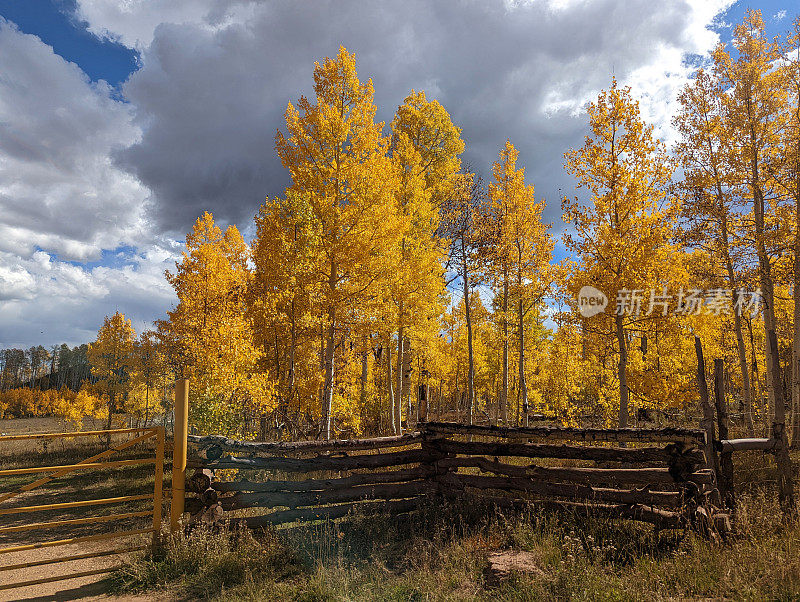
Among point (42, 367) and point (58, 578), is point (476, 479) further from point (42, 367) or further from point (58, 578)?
point (42, 367)

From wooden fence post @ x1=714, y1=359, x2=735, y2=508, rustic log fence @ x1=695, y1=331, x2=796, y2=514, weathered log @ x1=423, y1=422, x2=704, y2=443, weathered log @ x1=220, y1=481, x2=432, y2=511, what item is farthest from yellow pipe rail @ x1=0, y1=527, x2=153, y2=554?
wooden fence post @ x1=714, y1=359, x2=735, y2=508

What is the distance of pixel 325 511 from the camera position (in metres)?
6.96

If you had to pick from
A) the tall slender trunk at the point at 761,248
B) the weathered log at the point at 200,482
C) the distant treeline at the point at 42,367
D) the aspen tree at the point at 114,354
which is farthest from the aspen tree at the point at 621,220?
the distant treeline at the point at 42,367

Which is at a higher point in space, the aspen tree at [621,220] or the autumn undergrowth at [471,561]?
the aspen tree at [621,220]

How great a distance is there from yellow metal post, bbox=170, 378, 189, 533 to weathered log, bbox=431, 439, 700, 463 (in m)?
4.12

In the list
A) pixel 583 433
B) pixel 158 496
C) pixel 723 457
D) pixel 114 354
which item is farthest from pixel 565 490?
pixel 114 354

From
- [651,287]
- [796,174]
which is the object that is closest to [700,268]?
[796,174]

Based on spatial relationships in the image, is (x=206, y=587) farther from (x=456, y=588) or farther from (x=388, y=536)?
(x=456, y=588)

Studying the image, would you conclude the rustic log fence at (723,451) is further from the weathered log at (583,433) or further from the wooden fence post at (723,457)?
the weathered log at (583,433)

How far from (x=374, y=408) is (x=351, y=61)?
13.5 metres

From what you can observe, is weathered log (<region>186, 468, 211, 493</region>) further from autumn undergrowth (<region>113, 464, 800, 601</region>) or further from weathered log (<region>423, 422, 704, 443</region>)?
weathered log (<region>423, 422, 704, 443</region>)

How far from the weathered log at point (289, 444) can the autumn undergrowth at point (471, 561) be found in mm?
1133

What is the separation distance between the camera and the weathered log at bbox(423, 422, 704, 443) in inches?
252

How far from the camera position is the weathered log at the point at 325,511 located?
6.62m
